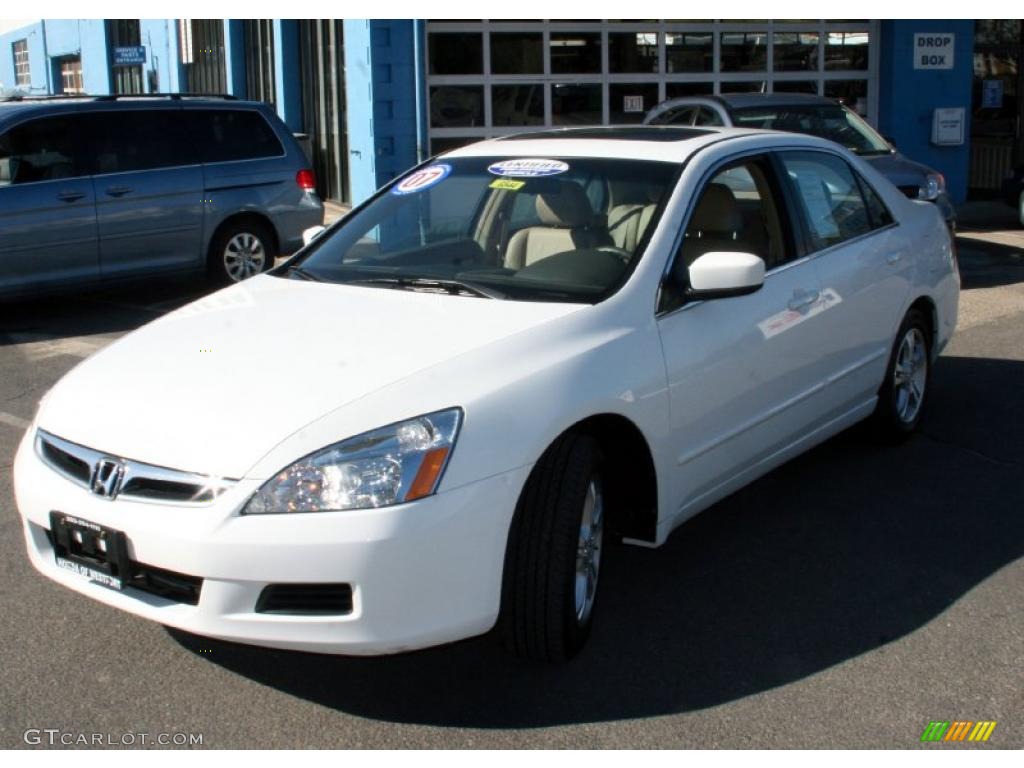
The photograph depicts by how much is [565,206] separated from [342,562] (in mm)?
2005

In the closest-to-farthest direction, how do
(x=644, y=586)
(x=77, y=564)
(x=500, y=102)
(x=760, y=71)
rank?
(x=77, y=564)
(x=644, y=586)
(x=500, y=102)
(x=760, y=71)

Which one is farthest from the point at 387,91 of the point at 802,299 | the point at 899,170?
the point at 802,299

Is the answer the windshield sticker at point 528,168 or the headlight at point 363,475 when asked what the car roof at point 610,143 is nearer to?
the windshield sticker at point 528,168

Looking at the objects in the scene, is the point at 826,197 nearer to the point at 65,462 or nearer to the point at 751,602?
the point at 751,602

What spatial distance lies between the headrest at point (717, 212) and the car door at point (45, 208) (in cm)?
638

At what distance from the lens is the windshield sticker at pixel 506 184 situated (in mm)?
4969

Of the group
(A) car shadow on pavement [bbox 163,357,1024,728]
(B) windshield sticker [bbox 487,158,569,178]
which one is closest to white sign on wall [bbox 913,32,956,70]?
(A) car shadow on pavement [bbox 163,357,1024,728]

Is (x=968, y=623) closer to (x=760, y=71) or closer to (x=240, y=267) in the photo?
(x=240, y=267)

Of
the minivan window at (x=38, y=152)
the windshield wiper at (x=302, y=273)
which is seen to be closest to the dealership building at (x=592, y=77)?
the minivan window at (x=38, y=152)

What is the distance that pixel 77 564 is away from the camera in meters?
3.69

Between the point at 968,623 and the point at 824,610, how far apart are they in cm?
46

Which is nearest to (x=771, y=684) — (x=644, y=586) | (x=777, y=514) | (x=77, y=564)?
(x=644, y=586)

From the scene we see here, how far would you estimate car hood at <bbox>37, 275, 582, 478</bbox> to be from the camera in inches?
137

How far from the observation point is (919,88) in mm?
16453
